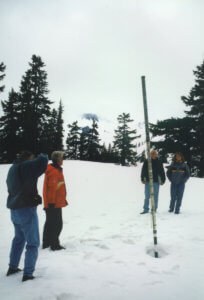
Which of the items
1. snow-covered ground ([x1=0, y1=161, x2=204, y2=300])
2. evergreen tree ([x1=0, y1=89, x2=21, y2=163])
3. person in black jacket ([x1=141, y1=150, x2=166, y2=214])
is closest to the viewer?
snow-covered ground ([x1=0, y1=161, x2=204, y2=300])

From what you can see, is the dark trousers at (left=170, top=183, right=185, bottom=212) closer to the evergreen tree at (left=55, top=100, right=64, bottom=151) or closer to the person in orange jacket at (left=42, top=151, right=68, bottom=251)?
the person in orange jacket at (left=42, top=151, right=68, bottom=251)

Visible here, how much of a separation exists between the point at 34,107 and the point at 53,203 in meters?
29.8

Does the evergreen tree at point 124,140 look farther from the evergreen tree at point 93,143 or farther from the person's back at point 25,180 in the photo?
the person's back at point 25,180

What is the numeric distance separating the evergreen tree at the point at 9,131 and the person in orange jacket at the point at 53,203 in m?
27.9

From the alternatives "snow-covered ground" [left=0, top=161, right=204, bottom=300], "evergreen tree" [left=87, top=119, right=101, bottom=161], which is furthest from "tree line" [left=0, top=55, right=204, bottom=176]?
"snow-covered ground" [left=0, top=161, right=204, bottom=300]

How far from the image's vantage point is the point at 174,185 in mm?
7891

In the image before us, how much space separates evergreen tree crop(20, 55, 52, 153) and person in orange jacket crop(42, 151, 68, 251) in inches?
997

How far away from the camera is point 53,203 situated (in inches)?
186

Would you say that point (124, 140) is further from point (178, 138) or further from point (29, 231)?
point (29, 231)

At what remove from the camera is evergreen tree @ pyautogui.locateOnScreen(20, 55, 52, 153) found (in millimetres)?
29703

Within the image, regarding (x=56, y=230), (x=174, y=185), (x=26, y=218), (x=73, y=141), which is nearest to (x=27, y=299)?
(x=26, y=218)

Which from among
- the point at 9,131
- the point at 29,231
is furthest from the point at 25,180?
the point at 9,131

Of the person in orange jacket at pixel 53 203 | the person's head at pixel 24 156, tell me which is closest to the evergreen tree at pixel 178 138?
the person in orange jacket at pixel 53 203

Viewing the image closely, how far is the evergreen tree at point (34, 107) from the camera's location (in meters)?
29.7
